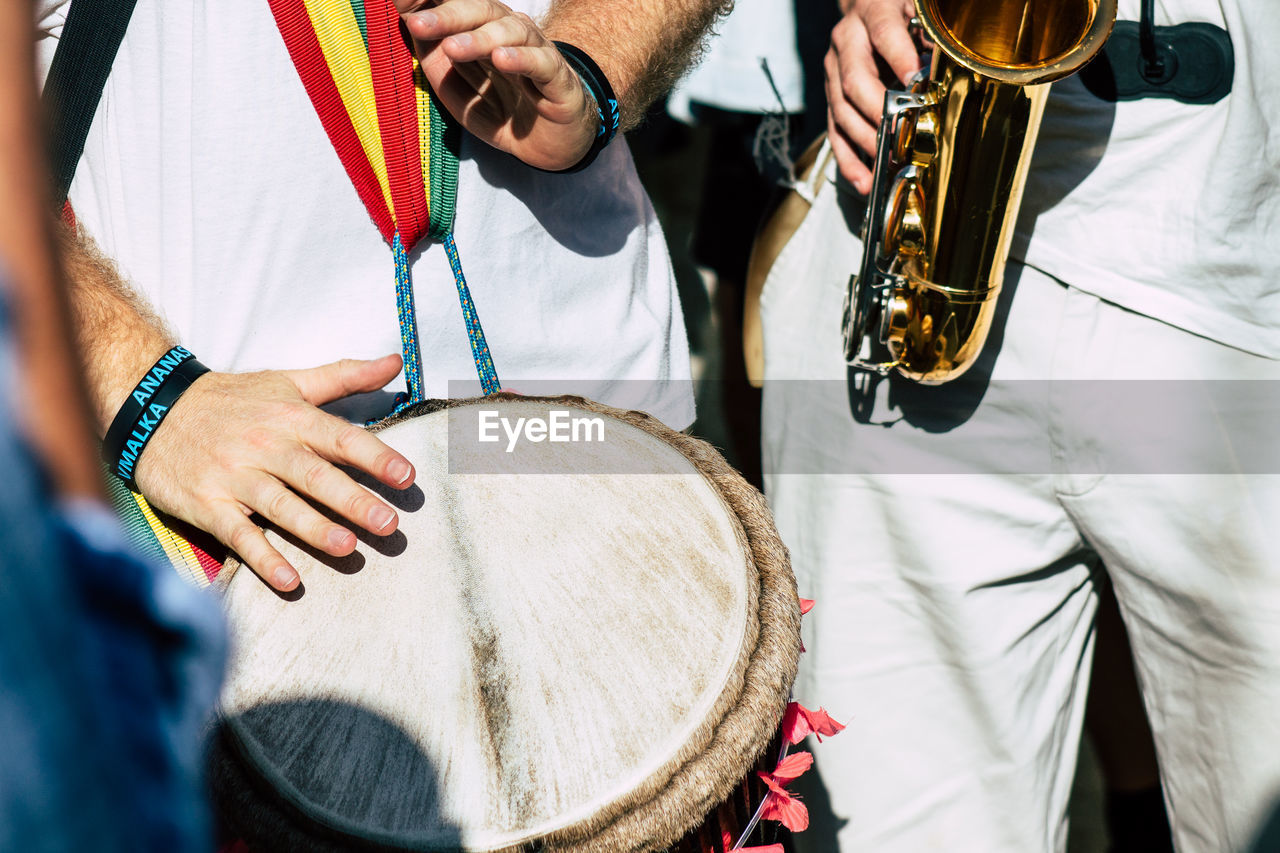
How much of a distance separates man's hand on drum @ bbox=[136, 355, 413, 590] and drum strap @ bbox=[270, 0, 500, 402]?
0.54ft

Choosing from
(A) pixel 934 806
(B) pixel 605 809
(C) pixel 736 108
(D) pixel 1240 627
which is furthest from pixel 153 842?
(C) pixel 736 108

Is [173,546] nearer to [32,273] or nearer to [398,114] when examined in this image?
[398,114]

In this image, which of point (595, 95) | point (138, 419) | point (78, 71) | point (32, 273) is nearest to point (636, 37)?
point (595, 95)

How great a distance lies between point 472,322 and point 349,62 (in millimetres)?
251

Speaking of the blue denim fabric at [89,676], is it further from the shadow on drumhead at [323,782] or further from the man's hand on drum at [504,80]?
the man's hand on drum at [504,80]

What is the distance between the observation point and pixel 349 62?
0.77 meters

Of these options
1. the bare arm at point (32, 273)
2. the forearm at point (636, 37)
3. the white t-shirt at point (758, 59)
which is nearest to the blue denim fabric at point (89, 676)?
the bare arm at point (32, 273)

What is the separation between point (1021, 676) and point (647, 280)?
666 millimetres

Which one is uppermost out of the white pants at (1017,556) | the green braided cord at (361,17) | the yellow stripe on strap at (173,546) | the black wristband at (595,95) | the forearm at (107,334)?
the green braided cord at (361,17)

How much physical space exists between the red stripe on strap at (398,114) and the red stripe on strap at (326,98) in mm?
19

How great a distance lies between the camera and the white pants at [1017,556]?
880 millimetres

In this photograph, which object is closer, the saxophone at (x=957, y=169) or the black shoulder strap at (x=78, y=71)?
the black shoulder strap at (x=78, y=71)

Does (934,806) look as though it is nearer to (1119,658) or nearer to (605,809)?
(1119,658)

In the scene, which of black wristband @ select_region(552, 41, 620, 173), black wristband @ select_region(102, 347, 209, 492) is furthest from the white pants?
black wristband @ select_region(102, 347, 209, 492)
